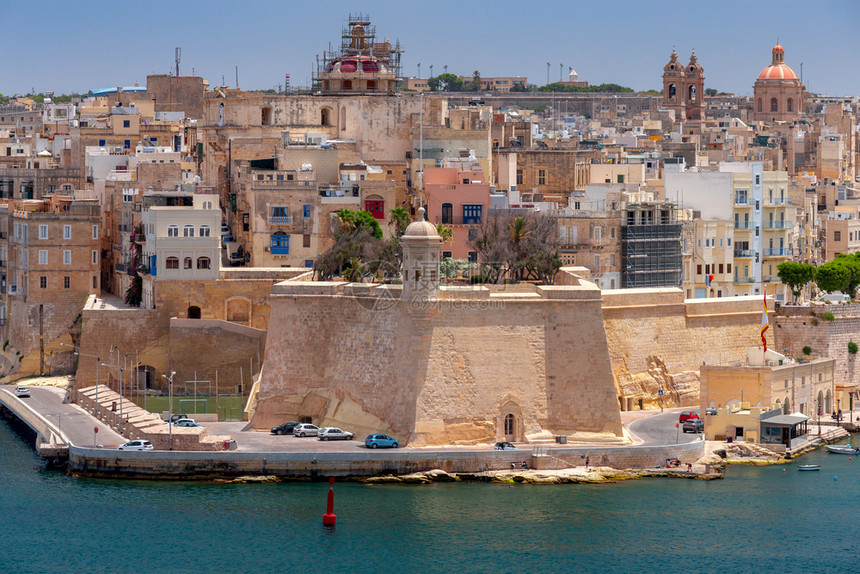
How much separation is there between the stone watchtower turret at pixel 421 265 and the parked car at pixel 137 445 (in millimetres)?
7134

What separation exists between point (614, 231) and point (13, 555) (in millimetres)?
24220

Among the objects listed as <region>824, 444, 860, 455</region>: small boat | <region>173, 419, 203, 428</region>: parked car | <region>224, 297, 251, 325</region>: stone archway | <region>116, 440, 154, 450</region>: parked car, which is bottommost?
<region>824, 444, 860, 455</region>: small boat

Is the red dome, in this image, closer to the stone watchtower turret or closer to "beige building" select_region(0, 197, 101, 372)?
"beige building" select_region(0, 197, 101, 372)

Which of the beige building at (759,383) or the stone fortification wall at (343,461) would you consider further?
the beige building at (759,383)

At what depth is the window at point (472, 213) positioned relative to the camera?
58609 millimetres

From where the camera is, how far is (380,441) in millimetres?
44594

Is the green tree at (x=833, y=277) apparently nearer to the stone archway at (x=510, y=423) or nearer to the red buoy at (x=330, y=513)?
the stone archway at (x=510, y=423)

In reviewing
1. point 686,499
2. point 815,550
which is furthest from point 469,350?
point 815,550

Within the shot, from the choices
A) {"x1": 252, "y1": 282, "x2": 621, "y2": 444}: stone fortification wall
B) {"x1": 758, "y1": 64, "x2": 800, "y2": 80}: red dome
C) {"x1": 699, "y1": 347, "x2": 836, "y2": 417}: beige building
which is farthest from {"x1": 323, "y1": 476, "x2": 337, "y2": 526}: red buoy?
{"x1": 758, "y1": 64, "x2": 800, "y2": 80}: red dome

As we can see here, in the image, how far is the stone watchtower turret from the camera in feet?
147

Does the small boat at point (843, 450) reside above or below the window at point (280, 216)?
below

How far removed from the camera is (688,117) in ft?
386

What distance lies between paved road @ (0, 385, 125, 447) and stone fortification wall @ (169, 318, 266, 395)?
126 inches

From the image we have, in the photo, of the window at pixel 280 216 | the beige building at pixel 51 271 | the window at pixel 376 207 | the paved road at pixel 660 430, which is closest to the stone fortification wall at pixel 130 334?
the beige building at pixel 51 271
